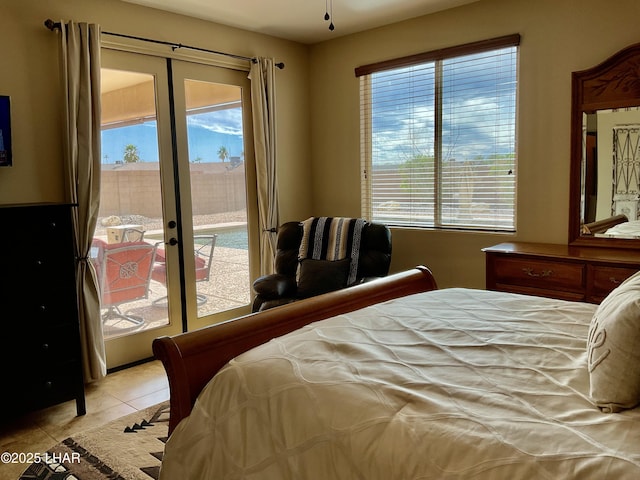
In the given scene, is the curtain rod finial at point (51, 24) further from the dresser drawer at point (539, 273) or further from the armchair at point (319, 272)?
the dresser drawer at point (539, 273)

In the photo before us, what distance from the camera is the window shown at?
3.67 m

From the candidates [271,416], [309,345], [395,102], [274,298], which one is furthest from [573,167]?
[271,416]

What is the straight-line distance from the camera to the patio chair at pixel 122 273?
3.54m

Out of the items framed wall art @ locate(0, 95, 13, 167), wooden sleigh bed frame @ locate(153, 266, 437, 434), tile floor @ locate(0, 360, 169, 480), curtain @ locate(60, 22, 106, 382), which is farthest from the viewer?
curtain @ locate(60, 22, 106, 382)

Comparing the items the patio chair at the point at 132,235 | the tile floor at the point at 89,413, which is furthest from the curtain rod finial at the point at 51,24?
the tile floor at the point at 89,413

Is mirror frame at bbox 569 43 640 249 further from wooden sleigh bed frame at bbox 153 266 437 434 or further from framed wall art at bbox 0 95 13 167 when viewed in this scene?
framed wall art at bbox 0 95 13 167

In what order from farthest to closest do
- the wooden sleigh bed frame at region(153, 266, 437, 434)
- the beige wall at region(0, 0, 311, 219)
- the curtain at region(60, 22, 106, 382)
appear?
1. the curtain at region(60, 22, 106, 382)
2. the beige wall at region(0, 0, 311, 219)
3. the wooden sleigh bed frame at region(153, 266, 437, 434)

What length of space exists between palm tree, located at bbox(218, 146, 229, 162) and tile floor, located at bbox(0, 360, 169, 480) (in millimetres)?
1768

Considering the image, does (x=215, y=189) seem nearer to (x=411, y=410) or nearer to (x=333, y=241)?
(x=333, y=241)

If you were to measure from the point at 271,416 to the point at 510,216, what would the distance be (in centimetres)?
287

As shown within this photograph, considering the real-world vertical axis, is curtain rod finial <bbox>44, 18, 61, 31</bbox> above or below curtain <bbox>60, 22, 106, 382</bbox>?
above

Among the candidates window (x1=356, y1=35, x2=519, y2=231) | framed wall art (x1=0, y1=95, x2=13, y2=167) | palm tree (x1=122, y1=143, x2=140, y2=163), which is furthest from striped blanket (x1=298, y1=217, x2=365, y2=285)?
framed wall art (x1=0, y1=95, x2=13, y2=167)

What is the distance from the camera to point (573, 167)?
10.9ft

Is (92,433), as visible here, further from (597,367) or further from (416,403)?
(597,367)
